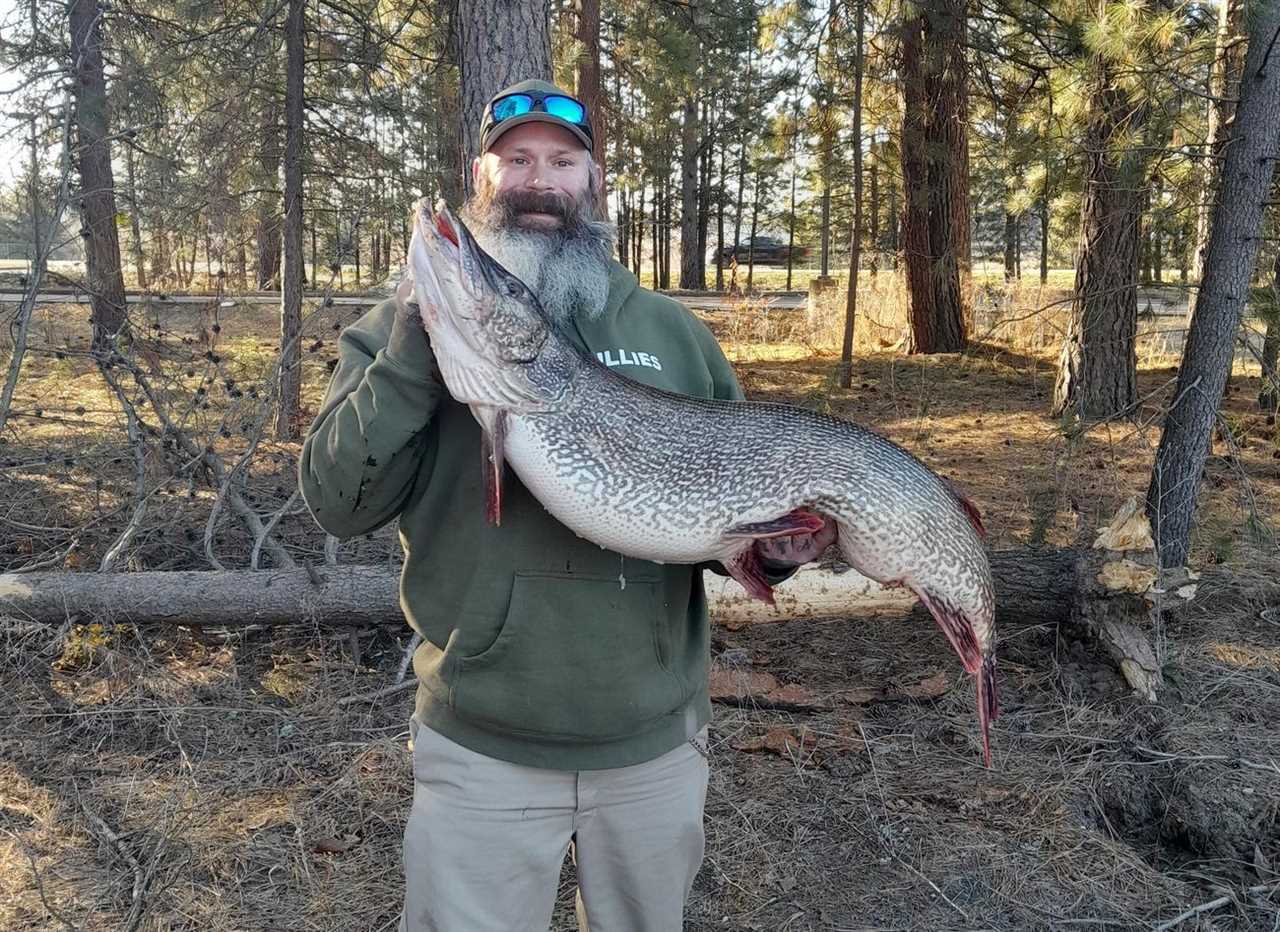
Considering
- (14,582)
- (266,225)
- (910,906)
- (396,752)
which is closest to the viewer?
(910,906)

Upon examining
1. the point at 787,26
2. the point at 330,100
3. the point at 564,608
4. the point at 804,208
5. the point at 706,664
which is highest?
the point at 804,208

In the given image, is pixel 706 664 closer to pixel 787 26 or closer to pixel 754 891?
pixel 754 891

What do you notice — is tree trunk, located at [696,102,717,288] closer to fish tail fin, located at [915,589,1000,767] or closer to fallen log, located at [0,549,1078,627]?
fallen log, located at [0,549,1078,627]

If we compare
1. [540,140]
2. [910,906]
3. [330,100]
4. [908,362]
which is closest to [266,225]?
[330,100]

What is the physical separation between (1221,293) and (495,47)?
3.94 metres

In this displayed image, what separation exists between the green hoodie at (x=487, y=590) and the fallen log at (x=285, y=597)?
234 centimetres

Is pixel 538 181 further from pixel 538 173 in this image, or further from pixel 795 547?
pixel 795 547

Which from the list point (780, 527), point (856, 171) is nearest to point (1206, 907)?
point (780, 527)

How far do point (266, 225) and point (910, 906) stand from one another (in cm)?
999

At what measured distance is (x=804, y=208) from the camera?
141 feet

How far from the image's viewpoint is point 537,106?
7.72 ft

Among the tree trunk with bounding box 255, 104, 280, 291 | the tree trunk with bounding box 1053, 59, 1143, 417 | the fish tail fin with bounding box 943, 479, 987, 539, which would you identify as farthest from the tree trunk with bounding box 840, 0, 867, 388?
the fish tail fin with bounding box 943, 479, 987, 539

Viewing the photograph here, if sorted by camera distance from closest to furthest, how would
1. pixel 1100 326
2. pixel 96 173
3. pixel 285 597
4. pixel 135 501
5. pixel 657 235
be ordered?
pixel 285 597 < pixel 135 501 < pixel 1100 326 < pixel 96 173 < pixel 657 235

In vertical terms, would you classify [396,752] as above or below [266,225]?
below
